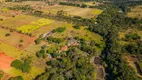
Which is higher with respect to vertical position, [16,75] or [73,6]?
[73,6]

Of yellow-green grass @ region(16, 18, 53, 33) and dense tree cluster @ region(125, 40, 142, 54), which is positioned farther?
yellow-green grass @ region(16, 18, 53, 33)

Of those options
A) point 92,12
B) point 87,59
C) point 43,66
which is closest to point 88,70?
point 87,59

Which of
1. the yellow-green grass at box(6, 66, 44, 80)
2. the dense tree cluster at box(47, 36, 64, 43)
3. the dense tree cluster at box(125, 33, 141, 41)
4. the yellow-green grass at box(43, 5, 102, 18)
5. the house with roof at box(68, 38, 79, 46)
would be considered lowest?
the yellow-green grass at box(6, 66, 44, 80)

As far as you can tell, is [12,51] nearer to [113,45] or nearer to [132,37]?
[113,45]

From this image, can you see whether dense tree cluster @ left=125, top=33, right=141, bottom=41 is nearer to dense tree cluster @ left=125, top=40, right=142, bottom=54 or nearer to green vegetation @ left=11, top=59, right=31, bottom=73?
dense tree cluster @ left=125, top=40, right=142, bottom=54

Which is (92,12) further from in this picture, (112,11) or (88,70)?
(88,70)

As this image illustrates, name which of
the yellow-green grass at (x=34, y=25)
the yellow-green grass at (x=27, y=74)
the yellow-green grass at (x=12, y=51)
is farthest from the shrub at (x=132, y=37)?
the yellow-green grass at (x=12, y=51)

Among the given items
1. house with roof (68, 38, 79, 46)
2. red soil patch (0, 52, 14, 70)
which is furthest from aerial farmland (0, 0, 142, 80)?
house with roof (68, 38, 79, 46)
